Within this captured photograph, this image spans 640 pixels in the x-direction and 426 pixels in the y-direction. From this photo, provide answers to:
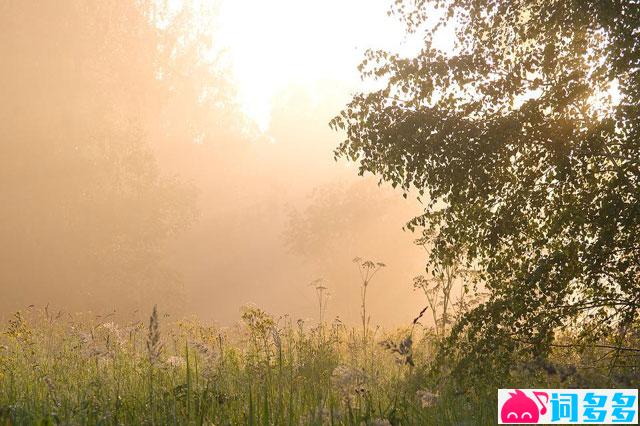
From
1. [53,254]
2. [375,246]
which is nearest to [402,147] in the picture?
[53,254]

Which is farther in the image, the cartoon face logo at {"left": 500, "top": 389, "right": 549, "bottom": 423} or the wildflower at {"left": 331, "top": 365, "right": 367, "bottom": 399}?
the cartoon face logo at {"left": 500, "top": 389, "right": 549, "bottom": 423}

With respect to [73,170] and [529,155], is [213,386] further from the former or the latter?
[73,170]

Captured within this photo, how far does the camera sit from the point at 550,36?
8.38 m

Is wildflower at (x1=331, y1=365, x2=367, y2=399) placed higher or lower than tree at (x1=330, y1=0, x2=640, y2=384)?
lower

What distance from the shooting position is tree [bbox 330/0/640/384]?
7.39 metres

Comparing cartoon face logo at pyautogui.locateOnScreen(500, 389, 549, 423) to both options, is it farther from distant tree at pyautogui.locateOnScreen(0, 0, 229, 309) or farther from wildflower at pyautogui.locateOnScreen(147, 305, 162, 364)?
distant tree at pyautogui.locateOnScreen(0, 0, 229, 309)

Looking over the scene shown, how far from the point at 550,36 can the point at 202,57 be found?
4068cm

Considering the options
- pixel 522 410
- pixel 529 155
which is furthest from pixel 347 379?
pixel 529 155

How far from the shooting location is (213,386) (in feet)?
18.1

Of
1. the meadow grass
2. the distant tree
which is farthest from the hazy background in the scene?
the meadow grass

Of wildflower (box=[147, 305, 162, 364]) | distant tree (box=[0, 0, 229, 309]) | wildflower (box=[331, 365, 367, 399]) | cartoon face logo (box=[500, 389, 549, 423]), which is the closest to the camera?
wildflower (box=[147, 305, 162, 364])

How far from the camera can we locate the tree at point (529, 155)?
7.39 meters

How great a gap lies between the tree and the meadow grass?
1.64m

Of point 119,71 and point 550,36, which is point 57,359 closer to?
point 550,36
